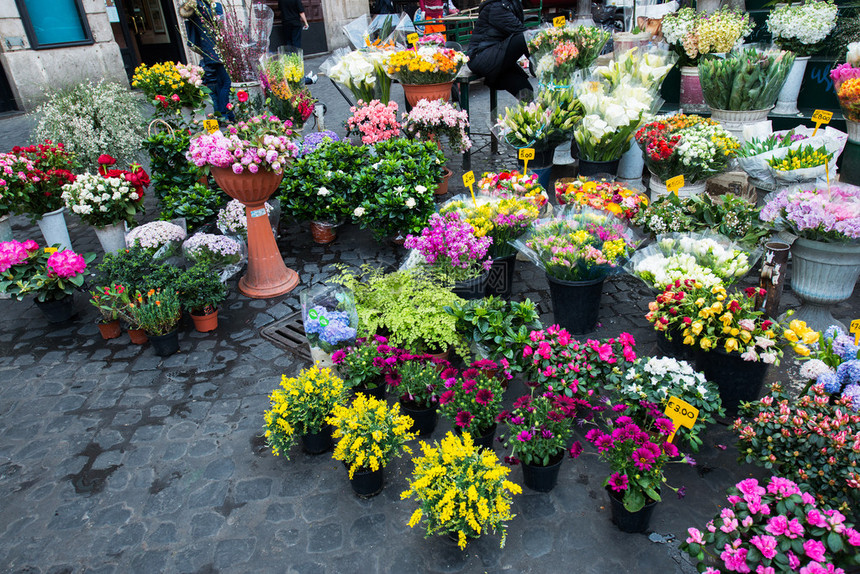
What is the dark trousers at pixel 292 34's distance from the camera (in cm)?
1174

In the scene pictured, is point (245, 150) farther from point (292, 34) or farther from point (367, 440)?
point (292, 34)

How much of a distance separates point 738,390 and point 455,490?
1.88 metres

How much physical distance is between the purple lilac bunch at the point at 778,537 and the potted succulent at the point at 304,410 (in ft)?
6.33

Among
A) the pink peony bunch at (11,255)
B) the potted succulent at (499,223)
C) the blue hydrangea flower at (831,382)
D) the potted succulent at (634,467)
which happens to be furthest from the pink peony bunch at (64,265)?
the blue hydrangea flower at (831,382)

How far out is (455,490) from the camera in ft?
8.21

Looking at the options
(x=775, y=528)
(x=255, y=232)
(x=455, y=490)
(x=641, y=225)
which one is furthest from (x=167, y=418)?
(x=641, y=225)

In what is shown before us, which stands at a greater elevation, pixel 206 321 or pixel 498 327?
pixel 498 327

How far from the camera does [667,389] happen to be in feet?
9.76

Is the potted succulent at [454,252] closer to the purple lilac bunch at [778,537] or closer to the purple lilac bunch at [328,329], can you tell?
the purple lilac bunch at [328,329]

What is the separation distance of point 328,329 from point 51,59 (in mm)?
10796

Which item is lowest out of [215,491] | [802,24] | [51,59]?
[215,491]

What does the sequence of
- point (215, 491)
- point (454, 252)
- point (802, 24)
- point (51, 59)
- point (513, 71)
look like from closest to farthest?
point (215, 491) < point (454, 252) < point (802, 24) < point (513, 71) < point (51, 59)

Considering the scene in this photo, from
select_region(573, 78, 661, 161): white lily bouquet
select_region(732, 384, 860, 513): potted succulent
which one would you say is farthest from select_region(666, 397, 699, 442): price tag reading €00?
select_region(573, 78, 661, 161): white lily bouquet

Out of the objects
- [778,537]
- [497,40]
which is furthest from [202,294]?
[497,40]
